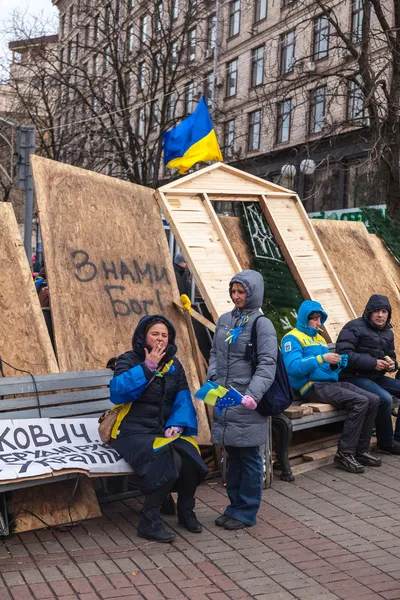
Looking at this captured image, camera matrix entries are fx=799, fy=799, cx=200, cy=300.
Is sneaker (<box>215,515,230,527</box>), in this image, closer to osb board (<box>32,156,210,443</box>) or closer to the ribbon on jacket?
the ribbon on jacket

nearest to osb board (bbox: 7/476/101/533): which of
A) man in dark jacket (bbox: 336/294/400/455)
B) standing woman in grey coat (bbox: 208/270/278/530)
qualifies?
standing woman in grey coat (bbox: 208/270/278/530)

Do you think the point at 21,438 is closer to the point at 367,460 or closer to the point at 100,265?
the point at 100,265

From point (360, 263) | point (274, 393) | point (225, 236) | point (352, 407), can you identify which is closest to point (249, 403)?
point (274, 393)

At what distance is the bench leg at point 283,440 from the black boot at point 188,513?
1.63 m

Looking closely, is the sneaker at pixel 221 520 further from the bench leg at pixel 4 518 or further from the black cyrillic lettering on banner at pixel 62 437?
the bench leg at pixel 4 518

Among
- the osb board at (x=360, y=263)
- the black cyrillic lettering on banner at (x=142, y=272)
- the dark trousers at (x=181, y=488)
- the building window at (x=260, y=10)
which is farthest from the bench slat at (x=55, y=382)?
the building window at (x=260, y=10)

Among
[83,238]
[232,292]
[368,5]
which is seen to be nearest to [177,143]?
[83,238]

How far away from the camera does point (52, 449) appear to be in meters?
5.88

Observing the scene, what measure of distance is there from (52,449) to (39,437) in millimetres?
151

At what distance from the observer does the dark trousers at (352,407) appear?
7.66m

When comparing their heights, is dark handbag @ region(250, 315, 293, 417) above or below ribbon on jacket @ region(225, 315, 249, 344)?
below

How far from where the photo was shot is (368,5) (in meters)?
15.1

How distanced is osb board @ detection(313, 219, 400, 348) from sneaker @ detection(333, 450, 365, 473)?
325cm

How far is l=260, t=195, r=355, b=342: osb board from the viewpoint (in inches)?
377
